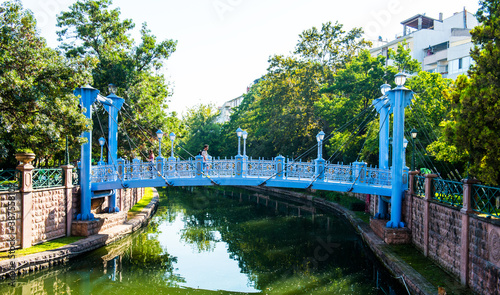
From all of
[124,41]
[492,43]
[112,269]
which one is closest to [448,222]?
[492,43]

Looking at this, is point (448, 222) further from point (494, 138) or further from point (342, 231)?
point (342, 231)

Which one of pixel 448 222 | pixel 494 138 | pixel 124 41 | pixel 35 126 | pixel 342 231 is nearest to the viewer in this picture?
pixel 494 138

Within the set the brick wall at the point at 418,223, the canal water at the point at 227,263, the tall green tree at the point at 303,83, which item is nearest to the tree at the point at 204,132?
the tall green tree at the point at 303,83

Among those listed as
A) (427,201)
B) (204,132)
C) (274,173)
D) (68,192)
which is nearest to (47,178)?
(68,192)

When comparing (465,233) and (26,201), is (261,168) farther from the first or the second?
(26,201)

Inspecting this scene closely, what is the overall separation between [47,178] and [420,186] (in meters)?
12.6

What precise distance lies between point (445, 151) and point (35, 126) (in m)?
13.6

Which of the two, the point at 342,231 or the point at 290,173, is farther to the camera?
the point at 342,231

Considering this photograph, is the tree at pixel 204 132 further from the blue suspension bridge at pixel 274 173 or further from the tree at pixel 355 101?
the blue suspension bridge at pixel 274 173

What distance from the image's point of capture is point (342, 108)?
76.9ft

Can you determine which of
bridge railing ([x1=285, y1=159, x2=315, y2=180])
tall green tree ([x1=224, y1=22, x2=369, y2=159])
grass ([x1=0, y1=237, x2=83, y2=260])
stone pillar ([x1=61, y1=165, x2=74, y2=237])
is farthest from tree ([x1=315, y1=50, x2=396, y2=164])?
grass ([x1=0, y1=237, x2=83, y2=260])

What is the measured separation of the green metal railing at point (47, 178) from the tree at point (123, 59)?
6.24m

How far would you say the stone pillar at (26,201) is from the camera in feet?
38.3

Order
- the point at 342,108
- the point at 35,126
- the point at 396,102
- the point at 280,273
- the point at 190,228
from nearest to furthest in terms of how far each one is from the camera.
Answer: the point at 35,126 < the point at 280,273 < the point at 396,102 < the point at 190,228 < the point at 342,108
